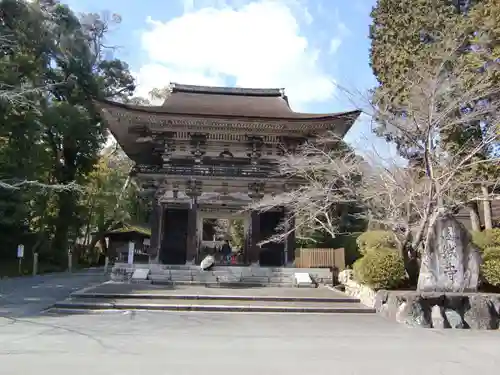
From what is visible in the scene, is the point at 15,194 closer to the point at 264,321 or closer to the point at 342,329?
the point at 264,321

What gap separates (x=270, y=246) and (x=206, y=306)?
789cm

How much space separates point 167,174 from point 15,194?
8384mm

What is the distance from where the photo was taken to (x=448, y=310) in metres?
9.45

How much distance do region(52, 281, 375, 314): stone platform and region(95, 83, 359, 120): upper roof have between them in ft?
24.5

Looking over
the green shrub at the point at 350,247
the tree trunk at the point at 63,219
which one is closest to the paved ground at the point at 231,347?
the green shrub at the point at 350,247

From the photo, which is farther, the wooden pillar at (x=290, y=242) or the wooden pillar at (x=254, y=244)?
the wooden pillar at (x=290, y=242)

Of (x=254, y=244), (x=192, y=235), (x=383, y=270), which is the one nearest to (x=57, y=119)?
(x=192, y=235)

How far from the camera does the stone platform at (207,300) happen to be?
10562 mm

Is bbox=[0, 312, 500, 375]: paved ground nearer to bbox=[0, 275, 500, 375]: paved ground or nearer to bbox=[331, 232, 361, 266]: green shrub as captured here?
bbox=[0, 275, 500, 375]: paved ground

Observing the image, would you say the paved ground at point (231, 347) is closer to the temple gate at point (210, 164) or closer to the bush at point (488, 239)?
the bush at point (488, 239)

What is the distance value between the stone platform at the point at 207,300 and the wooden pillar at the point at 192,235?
3399 mm

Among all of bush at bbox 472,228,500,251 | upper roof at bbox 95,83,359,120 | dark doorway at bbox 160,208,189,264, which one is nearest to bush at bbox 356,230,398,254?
bush at bbox 472,228,500,251

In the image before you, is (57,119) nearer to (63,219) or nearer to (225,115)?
(63,219)

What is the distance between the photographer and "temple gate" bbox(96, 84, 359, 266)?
57.0 ft
